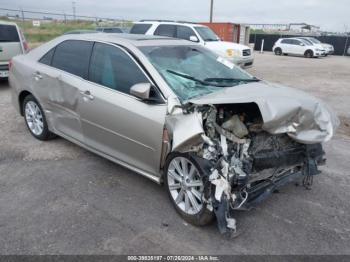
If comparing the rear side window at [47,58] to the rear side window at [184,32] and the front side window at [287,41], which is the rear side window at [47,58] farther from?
the front side window at [287,41]

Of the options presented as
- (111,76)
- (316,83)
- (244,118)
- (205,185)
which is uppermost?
(111,76)

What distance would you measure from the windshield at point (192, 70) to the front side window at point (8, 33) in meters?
7.05

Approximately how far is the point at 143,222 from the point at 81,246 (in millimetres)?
623

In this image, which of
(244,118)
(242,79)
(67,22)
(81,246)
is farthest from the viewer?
→ (67,22)

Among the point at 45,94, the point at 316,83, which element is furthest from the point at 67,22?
the point at 45,94

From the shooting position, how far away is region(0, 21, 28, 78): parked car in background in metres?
8.97

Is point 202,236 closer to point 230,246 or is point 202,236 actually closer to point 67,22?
point 230,246

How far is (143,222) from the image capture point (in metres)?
3.23

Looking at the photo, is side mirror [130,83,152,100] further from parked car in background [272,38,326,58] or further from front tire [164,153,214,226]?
parked car in background [272,38,326,58]

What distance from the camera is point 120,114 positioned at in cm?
358

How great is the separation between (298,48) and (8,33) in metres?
23.7

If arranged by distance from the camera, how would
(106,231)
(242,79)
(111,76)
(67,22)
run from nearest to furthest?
(106,231)
(111,76)
(242,79)
(67,22)

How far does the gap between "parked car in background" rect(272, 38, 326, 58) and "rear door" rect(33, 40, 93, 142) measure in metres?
25.7

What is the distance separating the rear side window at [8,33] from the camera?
30.2 ft
